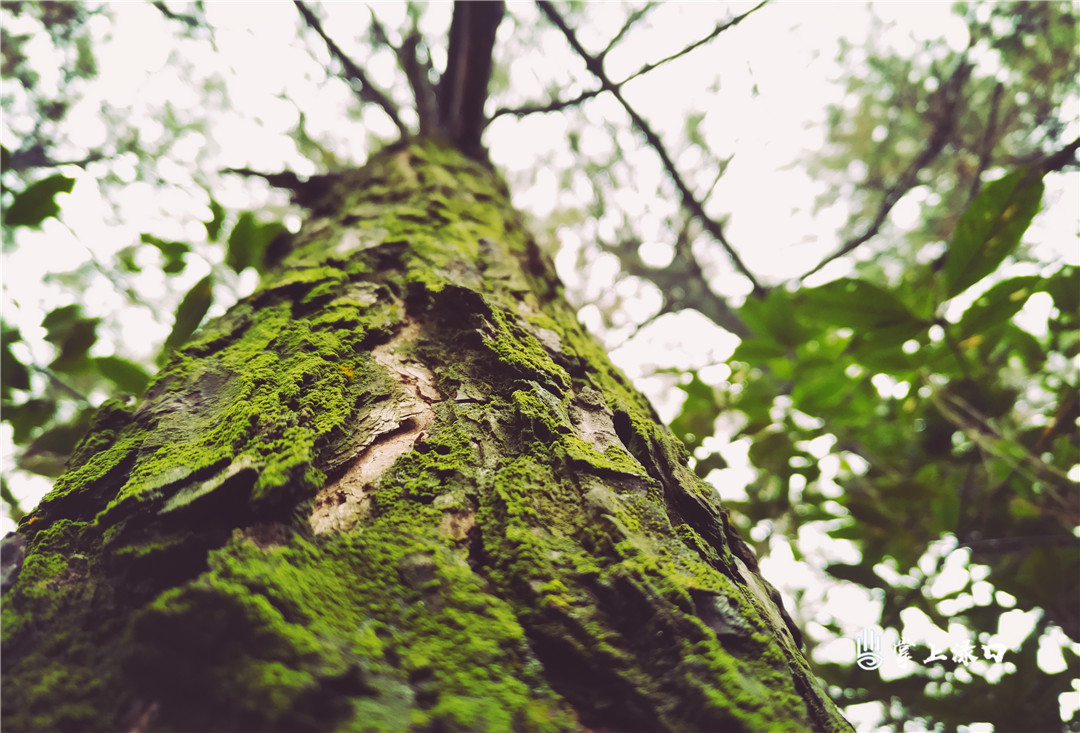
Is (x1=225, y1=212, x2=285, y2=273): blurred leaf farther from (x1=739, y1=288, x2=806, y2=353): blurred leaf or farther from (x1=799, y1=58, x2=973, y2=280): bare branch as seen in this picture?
(x1=799, y1=58, x2=973, y2=280): bare branch

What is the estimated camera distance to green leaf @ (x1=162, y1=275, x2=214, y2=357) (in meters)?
1.21

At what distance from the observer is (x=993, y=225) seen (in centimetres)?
113

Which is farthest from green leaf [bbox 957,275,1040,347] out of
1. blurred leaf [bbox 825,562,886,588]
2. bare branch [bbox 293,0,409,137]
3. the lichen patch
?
bare branch [bbox 293,0,409,137]

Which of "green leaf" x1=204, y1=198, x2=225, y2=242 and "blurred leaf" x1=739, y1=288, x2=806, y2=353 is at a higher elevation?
"blurred leaf" x1=739, y1=288, x2=806, y2=353

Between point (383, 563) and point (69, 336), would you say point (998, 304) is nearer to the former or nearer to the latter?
point (383, 563)

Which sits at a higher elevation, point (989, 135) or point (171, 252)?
point (989, 135)

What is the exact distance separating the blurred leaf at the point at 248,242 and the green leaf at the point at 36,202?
0.41m

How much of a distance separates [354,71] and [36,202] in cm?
122

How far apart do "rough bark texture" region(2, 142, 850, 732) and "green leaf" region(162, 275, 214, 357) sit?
515 mm

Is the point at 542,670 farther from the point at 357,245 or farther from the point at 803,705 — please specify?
the point at 357,245

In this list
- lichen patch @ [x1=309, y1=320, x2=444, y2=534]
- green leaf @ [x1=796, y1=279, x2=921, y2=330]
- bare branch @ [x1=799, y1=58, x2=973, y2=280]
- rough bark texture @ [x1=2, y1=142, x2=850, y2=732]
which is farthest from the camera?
bare branch @ [x1=799, y1=58, x2=973, y2=280]

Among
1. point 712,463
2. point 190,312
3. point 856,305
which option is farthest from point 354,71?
point 712,463

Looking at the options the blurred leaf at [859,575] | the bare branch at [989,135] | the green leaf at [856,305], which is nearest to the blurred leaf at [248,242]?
the green leaf at [856,305]

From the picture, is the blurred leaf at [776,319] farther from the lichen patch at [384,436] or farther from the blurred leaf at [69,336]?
the blurred leaf at [69,336]
